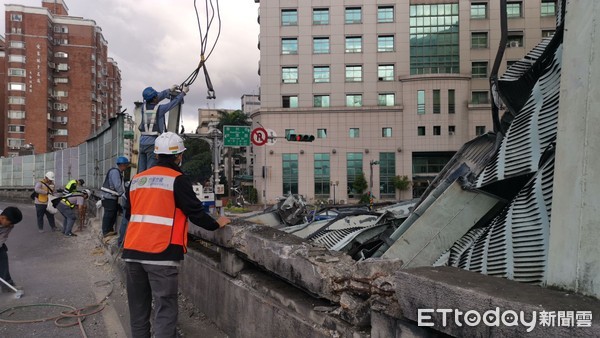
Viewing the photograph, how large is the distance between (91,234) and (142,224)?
8.33 m

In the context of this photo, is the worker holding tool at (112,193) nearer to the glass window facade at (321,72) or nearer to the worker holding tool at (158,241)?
the worker holding tool at (158,241)

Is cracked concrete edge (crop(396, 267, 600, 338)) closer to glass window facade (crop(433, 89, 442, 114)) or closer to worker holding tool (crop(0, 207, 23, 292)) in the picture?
worker holding tool (crop(0, 207, 23, 292))

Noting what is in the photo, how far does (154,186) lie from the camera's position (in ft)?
10.1

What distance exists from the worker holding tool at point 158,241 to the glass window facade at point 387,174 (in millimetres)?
39680

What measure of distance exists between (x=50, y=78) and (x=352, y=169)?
5013 cm

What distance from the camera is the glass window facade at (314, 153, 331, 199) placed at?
4200cm

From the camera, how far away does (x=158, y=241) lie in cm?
298

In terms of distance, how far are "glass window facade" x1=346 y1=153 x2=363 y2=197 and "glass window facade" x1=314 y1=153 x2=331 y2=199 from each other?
1886 mm

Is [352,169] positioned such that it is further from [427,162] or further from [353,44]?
[353,44]

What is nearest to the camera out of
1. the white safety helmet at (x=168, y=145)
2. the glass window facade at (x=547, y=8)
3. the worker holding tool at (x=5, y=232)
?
the white safety helmet at (x=168, y=145)

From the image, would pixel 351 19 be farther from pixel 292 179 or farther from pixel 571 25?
pixel 571 25

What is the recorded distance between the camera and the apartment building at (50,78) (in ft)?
200

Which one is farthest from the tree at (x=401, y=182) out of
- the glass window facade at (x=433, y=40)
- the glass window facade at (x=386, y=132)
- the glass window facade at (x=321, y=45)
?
the glass window facade at (x=321, y=45)

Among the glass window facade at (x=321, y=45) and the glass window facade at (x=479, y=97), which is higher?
the glass window facade at (x=321, y=45)
